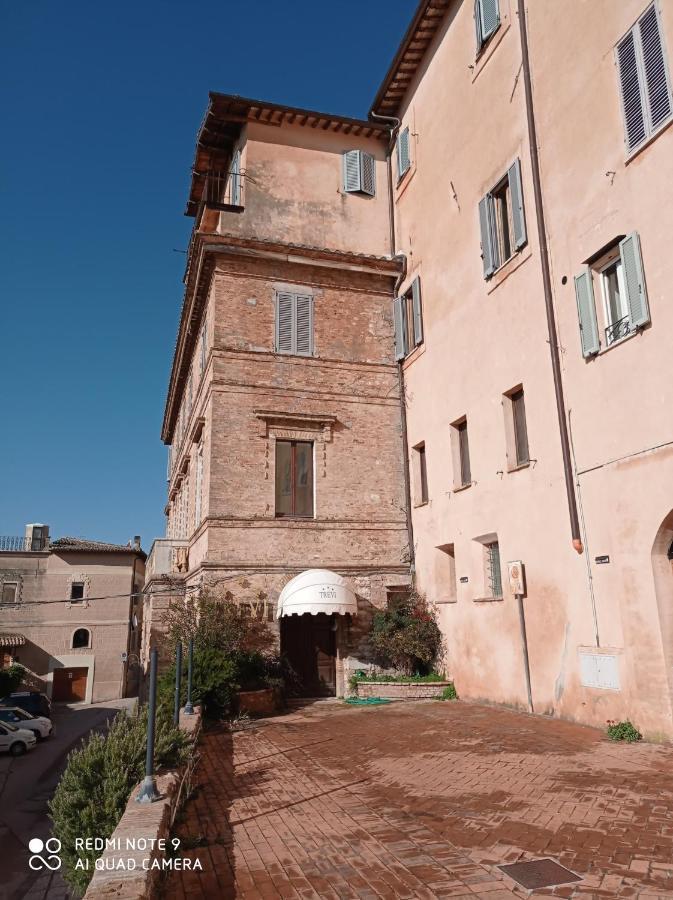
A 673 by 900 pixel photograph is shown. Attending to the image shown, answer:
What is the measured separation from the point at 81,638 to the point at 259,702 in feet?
108

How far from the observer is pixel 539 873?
15.8ft

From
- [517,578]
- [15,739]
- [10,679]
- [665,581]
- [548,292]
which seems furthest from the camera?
[10,679]

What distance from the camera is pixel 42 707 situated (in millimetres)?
31500

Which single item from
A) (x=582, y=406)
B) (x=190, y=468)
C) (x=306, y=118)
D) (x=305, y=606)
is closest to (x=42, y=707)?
(x=190, y=468)

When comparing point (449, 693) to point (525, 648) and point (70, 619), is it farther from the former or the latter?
point (70, 619)

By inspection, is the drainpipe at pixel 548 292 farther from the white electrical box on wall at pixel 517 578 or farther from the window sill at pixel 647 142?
the window sill at pixel 647 142

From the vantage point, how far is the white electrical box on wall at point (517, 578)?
1220 centimetres

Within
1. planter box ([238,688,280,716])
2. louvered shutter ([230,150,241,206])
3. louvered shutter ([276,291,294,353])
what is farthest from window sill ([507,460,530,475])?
louvered shutter ([230,150,241,206])

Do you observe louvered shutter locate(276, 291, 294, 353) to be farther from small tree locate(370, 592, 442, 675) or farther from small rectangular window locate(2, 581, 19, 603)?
small rectangular window locate(2, 581, 19, 603)

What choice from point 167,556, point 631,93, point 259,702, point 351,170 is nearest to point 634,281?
point 631,93

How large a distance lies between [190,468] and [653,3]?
672 inches

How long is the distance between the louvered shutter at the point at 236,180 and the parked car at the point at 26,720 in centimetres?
2245

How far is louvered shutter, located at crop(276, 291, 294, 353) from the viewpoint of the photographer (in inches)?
696

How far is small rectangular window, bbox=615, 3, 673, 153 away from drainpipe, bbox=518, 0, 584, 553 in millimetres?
2178
